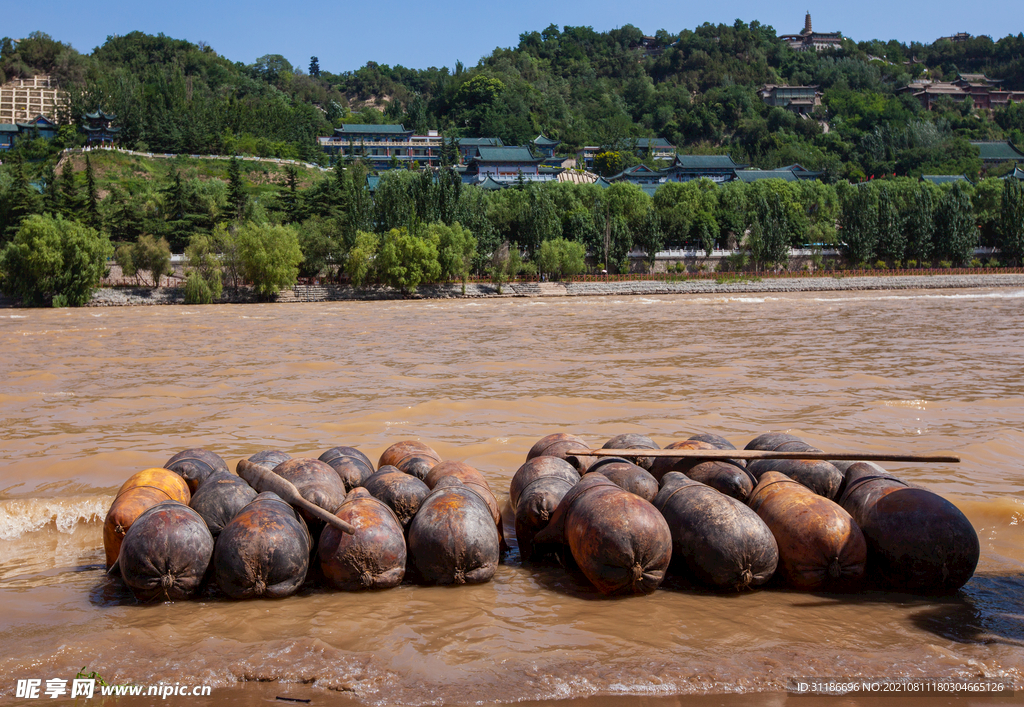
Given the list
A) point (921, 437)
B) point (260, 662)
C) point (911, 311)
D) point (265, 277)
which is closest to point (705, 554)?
point (260, 662)

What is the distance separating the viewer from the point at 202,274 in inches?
1989

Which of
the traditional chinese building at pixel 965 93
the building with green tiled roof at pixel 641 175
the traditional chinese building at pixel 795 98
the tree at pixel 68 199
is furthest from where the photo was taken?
the traditional chinese building at pixel 795 98

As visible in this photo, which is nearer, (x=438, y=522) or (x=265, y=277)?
(x=438, y=522)

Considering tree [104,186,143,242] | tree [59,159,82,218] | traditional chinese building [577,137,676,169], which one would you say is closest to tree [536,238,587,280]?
tree [104,186,143,242]

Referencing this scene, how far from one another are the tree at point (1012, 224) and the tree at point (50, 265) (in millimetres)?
72935

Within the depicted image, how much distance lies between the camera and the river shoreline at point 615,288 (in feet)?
167

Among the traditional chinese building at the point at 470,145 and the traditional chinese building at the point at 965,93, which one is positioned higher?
the traditional chinese building at the point at 965,93

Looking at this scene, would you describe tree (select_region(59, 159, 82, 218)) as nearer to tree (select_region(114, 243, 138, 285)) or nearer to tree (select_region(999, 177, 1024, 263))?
tree (select_region(114, 243, 138, 285))

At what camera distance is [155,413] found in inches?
520

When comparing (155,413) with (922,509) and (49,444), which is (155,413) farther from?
(922,509)

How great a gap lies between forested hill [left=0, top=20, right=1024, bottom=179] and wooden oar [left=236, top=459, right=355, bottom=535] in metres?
95.0

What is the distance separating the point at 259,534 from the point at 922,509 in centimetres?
486

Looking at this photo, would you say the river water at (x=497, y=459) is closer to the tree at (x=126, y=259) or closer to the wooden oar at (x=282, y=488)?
the wooden oar at (x=282, y=488)

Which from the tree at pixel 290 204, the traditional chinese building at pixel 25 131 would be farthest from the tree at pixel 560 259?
the traditional chinese building at pixel 25 131
